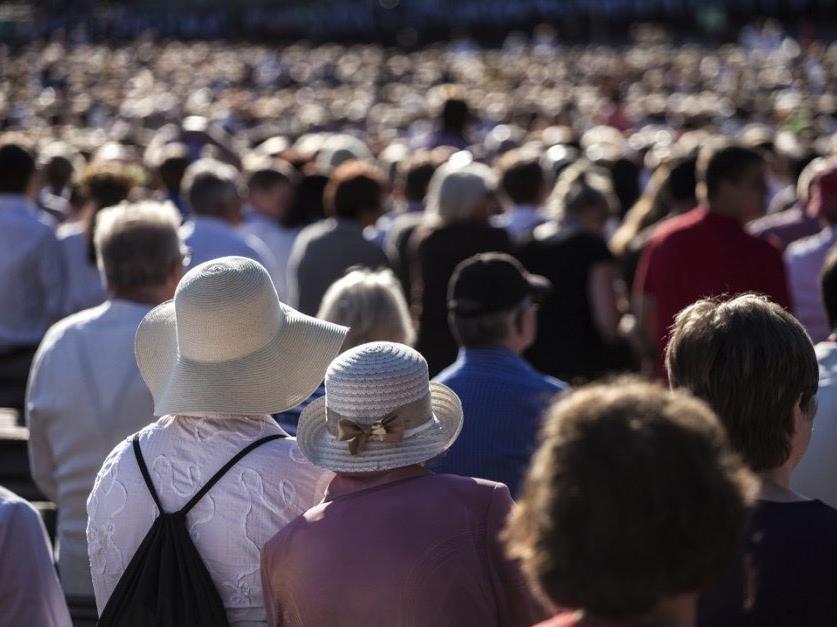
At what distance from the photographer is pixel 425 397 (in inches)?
112

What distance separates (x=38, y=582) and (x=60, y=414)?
159cm

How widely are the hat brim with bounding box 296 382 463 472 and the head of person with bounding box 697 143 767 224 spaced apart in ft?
8.78

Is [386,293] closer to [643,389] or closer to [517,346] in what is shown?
[517,346]

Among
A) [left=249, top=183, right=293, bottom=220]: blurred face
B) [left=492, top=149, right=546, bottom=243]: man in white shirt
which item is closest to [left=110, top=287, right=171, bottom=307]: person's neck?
[left=492, top=149, right=546, bottom=243]: man in white shirt

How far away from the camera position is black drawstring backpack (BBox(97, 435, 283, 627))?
280 cm

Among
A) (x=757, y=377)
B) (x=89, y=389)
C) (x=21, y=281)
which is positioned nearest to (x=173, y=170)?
(x=21, y=281)

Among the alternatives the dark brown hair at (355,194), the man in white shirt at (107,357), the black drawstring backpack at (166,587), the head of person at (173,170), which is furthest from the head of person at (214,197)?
the black drawstring backpack at (166,587)

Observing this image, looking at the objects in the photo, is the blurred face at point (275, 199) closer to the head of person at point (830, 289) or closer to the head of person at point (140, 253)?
the head of person at point (140, 253)

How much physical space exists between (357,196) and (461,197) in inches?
23.0

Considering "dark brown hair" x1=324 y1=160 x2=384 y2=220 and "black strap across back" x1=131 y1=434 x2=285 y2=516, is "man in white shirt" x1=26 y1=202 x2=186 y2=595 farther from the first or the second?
"dark brown hair" x1=324 y1=160 x2=384 y2=220

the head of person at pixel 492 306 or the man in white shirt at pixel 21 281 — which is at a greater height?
the head of person at pixel 492 306

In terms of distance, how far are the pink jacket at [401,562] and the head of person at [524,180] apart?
4855mm

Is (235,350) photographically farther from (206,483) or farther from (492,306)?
(492,306)

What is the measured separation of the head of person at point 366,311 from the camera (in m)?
4.27
